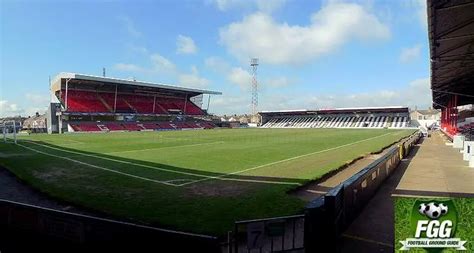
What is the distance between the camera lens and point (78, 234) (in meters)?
5.81

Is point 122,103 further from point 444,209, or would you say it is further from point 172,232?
point 444,209

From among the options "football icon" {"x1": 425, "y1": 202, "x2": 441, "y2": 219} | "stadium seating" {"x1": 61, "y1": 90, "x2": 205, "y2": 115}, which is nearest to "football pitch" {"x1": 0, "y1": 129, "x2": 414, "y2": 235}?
"football icon" {"x1": 425, "y1": 202, "x2": 441, "y2": 219}

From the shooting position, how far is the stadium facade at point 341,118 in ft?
347

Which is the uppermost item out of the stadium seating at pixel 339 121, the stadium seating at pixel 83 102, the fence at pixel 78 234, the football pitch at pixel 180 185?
the stadium seating at pixel 83 102

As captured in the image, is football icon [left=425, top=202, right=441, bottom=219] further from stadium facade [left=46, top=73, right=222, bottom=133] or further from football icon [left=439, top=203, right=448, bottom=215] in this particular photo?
stadium facade [left=46, top=73, right=222, bottom=133]

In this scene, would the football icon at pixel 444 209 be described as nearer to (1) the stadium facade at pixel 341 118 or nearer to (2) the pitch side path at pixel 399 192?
(2) the pitch side path at pixel 399 192

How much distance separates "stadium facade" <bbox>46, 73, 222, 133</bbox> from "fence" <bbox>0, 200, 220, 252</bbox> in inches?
2706

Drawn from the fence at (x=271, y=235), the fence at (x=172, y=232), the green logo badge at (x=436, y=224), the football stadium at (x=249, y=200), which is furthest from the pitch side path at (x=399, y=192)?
the green logo badge at (x=436, y=224)

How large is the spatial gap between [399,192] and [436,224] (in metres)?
8.67

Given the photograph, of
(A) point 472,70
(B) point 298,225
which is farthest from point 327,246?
(A) point 472,70

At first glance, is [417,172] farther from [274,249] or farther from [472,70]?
[472,70]

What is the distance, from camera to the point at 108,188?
1234 centimetres

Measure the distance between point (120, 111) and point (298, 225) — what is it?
269 ft

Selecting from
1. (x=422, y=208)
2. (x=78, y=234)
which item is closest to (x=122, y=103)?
(x=78, y=234)
